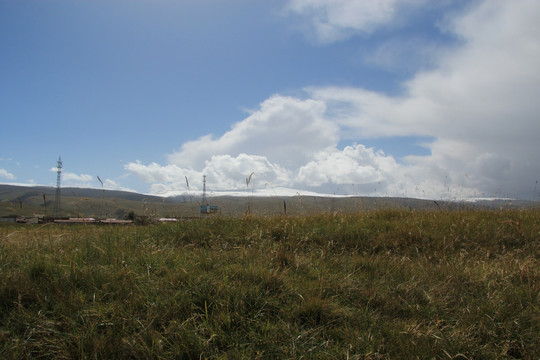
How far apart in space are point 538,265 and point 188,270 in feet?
18.3

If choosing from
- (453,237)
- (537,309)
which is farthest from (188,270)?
(453,237)

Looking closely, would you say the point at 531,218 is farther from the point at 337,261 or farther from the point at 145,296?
the point at 145,296

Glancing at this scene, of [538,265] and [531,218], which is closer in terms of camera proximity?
[538,265]

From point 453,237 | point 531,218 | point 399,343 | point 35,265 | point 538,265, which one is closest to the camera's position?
point 399,343

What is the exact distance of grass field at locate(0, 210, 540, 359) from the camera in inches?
99.4

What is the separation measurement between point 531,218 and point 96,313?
9813 millimetres

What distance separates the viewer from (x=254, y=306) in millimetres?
3102

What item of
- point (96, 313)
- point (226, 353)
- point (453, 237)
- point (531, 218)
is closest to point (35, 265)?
point (96, 313)

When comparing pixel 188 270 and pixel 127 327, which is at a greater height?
pixel 188 270

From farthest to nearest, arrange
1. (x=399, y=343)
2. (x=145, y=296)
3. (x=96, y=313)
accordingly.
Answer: (x=145, y=296) → (x=96, y=313) → (x=399, y=343)

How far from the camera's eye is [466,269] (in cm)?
444

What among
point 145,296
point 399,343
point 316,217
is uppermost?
point 316,217

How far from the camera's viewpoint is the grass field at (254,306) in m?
2.53

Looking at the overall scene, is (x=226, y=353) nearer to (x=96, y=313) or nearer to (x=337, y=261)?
(x=96, y=313)
